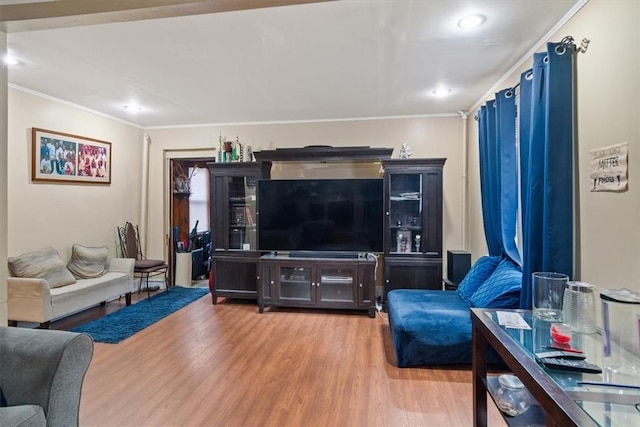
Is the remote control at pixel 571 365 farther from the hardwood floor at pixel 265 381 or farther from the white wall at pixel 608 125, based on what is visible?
Result: the hardwood floor at pixel 265 381

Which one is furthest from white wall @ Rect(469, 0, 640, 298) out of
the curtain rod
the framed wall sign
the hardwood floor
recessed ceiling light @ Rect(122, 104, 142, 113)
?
the framed wall sign

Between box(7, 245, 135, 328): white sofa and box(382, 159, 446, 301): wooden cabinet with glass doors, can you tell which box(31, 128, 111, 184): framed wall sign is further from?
box(382, 159, 446, 301): wooden cabinet with glass doors

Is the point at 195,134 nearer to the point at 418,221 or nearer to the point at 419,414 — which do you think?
the point at 418,221

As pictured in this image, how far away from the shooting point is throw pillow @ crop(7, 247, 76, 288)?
3207mm

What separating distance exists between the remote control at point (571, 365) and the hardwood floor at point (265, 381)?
978 mm

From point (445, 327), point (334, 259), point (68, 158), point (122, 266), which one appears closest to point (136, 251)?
point (122, 266)

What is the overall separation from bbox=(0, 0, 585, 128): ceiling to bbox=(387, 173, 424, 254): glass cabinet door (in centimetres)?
95

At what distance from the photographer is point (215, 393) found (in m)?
2.26

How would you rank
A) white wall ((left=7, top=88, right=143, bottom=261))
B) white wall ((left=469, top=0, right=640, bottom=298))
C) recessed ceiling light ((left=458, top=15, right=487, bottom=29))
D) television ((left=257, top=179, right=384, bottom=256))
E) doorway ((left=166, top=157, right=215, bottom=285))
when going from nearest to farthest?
white wall ((left=469, top=0, right=640, bottom=298)), recessed ceiling light ((left=458, top=15, right=487, bottom=29)), white wall ((left=7, top=88, right=143, bottom=261)), television ((left=257, top=179, right=384, bottom=256)), doorway ((left=166, top=157, right=215, bottom=285))

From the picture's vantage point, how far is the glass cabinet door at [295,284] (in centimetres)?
396

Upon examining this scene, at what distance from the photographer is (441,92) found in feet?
11.5

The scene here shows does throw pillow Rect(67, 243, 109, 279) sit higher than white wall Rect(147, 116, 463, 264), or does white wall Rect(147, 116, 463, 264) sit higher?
white wall Rect(147, 116, 463, 264)

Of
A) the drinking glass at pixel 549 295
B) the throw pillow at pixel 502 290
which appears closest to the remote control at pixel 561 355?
the drinking glass at pixel 549 295

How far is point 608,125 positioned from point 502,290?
1.28m
